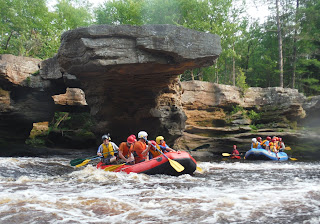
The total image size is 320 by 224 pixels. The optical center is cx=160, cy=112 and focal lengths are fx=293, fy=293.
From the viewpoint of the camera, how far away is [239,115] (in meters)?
18.3

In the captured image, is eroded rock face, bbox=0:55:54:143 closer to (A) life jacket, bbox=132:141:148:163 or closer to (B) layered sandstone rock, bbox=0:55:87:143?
(B) layered sandstone rock, bbox=0:55:87:143

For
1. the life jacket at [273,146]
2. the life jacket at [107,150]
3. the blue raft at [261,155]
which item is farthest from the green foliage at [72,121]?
the life jacket at [107,150]

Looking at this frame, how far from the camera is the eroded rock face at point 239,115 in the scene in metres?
16.8

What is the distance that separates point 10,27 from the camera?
27.0 metres

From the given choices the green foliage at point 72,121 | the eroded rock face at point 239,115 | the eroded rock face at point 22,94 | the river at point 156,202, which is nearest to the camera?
the river at point 156,202

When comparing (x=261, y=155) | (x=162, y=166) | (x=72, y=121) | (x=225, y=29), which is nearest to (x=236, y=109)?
(x=261, y=155)

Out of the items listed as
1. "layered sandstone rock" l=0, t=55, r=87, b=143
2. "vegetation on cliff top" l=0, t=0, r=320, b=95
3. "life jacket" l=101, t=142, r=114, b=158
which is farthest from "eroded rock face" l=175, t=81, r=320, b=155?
"life jacket" l=101, t=142, r=114, b=158

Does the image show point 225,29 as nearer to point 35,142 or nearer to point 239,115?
point 239,115

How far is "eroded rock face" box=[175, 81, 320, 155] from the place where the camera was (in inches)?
663

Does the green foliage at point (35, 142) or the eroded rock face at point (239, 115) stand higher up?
the eroded rock face at point (239, 115)

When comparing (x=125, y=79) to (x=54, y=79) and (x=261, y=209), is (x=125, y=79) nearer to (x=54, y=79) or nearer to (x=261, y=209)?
(x=54, y=79)

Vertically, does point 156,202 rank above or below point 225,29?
below

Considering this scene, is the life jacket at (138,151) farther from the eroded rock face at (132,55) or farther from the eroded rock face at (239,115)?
the eroded rock face at (239,115)

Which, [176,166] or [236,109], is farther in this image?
[236,109]
